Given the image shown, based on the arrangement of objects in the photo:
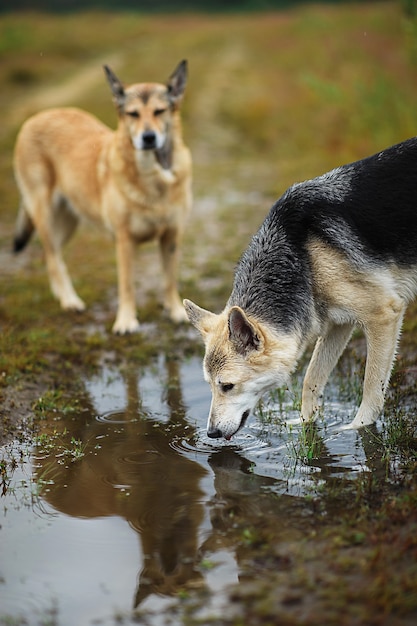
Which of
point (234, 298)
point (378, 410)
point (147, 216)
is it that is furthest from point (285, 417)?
point (147, 216)

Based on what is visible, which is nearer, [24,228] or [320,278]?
[320,278]

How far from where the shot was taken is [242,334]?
5191mm

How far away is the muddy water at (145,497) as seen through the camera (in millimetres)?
3988

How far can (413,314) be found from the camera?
27.1 feet

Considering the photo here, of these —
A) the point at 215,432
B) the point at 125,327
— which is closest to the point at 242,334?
the point at 215,432

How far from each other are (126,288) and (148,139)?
5.41 ft

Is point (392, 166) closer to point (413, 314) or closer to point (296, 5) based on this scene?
point (413, 314)

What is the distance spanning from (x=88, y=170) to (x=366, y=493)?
5677mm

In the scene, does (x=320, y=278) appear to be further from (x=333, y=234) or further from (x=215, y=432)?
(x=215, y=432)

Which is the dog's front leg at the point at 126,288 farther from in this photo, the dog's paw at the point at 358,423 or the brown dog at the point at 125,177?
the dog's paw at the point at 358,423

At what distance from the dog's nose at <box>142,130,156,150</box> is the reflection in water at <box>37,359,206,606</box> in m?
3.07

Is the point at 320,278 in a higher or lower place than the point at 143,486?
higher

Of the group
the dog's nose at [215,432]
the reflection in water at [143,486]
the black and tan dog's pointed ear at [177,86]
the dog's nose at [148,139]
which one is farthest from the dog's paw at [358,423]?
the black and tan dog's pointed ear at [177,86]

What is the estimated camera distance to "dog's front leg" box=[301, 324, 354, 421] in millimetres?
6066
